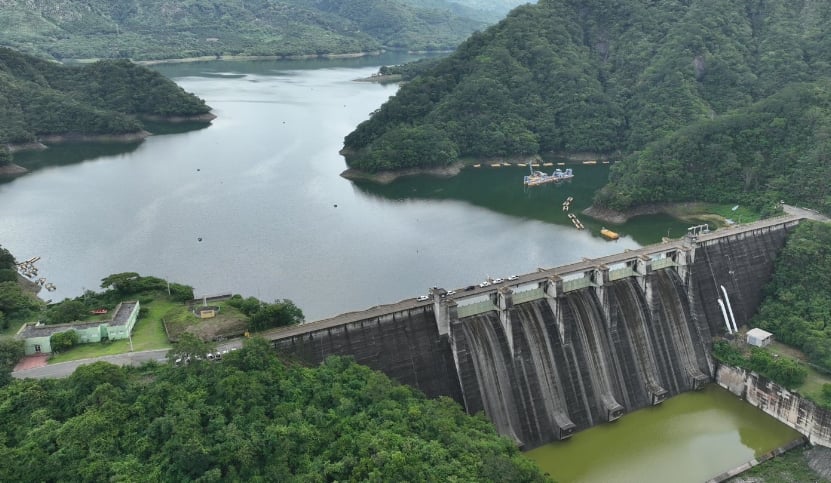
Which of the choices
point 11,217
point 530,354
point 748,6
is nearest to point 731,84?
point 748,6

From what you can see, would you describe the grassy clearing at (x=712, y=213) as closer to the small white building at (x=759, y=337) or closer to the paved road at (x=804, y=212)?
the paved road at (x=804, y=212)

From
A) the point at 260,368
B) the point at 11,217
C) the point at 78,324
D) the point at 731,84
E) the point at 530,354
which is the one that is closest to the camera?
the point at 260,368

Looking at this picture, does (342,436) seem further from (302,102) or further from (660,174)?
(302,102)

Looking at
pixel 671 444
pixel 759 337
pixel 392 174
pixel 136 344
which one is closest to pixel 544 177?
pixel 392 174

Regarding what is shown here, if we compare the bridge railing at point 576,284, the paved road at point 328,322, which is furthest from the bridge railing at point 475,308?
the bridge railing at point 576,284

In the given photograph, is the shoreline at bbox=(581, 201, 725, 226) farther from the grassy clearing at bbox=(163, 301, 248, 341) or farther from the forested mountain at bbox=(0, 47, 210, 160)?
the forested mountain at bbox=(0, 47, 210, 160)

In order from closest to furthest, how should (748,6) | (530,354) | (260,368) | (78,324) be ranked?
(260,368) < (78,324) < (530,354) < (748,6)
